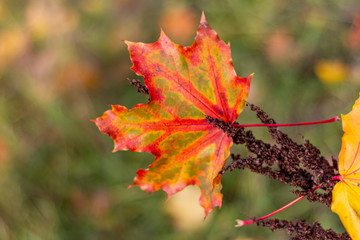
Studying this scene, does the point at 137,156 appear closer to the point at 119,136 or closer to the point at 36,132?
the point at 36,132

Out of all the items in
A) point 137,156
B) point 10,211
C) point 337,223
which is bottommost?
point 10,211

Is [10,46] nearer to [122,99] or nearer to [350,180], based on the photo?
[122,99]

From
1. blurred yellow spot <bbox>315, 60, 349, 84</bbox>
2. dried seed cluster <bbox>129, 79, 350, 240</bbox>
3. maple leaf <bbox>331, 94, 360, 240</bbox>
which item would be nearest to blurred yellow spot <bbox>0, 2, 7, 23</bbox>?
blurred yellow spot <bbox>315, 60, 349, 84</bbox>

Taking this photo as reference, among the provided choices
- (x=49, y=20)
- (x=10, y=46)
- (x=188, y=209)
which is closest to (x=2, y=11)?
(x=10, y=46)

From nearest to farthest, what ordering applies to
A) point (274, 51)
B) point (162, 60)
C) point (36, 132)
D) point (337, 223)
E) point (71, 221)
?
point (162, 60), point (337, 223), point (71, 221), point (274, 51), point (36, 132)

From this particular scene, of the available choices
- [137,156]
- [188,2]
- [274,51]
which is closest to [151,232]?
[137,156]

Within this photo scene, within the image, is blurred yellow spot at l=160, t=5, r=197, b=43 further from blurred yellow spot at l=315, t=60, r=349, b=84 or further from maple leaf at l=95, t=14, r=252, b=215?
maple leaf at l=95, t=14, r=252, b=215
